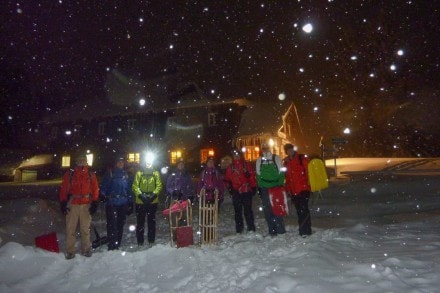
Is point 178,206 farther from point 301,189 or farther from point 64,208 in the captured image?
point 301,189

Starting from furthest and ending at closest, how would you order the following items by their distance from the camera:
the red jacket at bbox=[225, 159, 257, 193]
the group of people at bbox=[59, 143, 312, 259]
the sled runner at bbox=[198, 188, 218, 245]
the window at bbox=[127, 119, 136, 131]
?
the window at bbox=[127, 119, 136, 131] < the red jacket at bbox=[225, 159, 257, 193] < the sled runner at bbox=[198, 188, 218, 245] < the group of people at bbox=[59, 143, 312, 259]

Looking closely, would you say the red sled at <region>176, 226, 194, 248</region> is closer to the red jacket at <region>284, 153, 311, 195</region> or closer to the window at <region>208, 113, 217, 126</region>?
the red jacket at <region>284, 153, 311, 195</region>

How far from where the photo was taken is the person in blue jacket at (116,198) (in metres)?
7.65

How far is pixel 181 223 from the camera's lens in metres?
8.17

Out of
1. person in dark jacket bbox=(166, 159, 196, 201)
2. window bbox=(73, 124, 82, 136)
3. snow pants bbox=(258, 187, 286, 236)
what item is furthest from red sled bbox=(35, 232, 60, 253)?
window bbox=(73, 124, 82, 136)

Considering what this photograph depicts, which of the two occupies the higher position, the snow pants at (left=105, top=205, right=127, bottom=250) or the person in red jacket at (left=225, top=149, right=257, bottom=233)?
the person in red jacket at (left=225, top=149, right=257, bottom=233)

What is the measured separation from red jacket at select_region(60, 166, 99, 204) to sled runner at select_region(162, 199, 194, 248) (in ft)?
5.13

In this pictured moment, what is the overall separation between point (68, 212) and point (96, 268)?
158 cm

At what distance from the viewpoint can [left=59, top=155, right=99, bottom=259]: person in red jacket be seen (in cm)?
699

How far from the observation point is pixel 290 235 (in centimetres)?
782

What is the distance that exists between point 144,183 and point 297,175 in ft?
10.9

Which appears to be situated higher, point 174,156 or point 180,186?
point 174,156

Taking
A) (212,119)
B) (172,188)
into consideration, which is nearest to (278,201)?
(172,188)

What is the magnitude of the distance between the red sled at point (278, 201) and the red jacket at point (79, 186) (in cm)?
370
